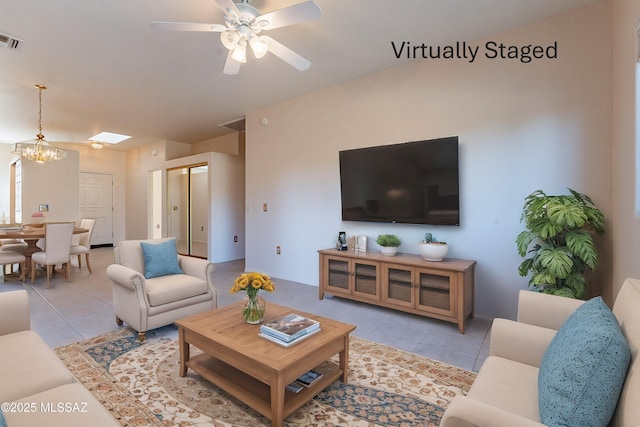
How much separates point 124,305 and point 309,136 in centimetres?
302

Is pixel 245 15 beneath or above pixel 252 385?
above

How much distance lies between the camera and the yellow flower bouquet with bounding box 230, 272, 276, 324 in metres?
1.95

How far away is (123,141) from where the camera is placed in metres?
7.44

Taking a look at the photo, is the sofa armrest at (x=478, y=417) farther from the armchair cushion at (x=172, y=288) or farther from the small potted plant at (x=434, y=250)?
the armchair cushion at (x=172, y=288)

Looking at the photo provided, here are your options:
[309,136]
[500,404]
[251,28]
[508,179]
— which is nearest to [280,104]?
[309,136]

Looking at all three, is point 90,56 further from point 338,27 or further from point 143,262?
point 338,27

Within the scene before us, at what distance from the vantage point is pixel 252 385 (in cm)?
181

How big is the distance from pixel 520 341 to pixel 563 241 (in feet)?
4.63

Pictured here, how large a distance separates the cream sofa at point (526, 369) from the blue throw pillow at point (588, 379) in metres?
0.02

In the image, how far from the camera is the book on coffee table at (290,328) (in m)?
1.76

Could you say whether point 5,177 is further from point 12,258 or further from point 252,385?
point 252,385

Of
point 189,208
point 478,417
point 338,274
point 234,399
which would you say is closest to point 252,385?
point 234,399

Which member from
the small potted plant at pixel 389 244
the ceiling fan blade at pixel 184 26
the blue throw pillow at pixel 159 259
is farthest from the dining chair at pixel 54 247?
the small potted plant at pixel 389 244

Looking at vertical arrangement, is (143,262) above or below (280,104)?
below
